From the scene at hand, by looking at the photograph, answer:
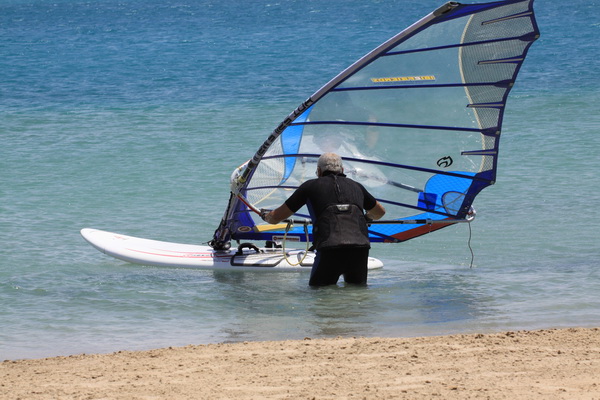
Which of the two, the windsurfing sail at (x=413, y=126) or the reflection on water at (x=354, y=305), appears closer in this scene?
the reflection on water at (x=354, y=305)

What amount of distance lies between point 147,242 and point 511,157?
19.0 feet

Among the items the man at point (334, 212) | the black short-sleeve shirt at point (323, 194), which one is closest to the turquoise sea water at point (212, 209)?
the man at point (334, 212)

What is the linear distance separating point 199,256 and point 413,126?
6.32ft

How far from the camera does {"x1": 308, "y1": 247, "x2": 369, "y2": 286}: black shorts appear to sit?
19.2 ft

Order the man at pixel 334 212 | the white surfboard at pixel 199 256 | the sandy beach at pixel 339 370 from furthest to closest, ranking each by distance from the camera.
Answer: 1. the white surfboard at pixel 199 256
2. the man at pixel 334 212
3. the sandy beach at pixel 339 370

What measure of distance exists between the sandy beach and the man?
3.16ft

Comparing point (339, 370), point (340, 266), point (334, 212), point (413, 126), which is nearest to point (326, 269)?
point (340, 266)

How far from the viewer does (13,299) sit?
6219 mm

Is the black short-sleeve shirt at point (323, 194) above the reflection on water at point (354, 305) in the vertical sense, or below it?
above

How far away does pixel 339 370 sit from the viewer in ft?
14.1

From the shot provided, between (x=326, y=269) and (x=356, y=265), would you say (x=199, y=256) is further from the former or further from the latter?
(x=356, y=265)

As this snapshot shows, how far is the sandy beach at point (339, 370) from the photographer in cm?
396

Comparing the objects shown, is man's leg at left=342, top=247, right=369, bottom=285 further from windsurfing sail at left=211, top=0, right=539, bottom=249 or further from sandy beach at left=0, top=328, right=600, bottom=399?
sandy beach at left=0, top=328, right=600, bottom=399

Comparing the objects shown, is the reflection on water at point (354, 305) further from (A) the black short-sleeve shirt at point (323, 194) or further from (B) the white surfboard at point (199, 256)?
(A) the black short-sleeve shirt at point (323, 194)
